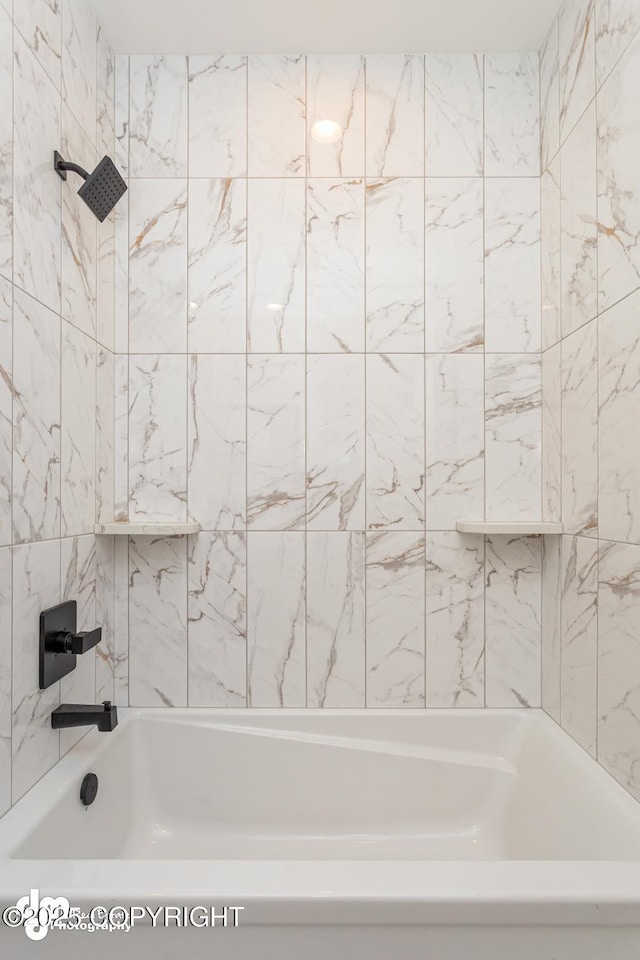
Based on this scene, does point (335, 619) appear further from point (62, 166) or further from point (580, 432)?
point (62, 166)

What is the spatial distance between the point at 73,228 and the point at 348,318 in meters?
0.77

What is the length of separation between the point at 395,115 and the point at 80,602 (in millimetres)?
1633

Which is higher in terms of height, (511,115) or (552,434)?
(511,115)

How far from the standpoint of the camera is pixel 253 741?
1.73 metres

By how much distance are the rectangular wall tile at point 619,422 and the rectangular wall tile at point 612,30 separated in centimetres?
55

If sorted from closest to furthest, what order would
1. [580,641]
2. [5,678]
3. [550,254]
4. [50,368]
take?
[5,678] < [50,368] < [580,641] < [550,254]

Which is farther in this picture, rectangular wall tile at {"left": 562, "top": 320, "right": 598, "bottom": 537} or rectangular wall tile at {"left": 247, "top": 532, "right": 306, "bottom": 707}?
rectangular wall tile at {"left": 247, "top": 532, "right": 306, "bottom": 707}

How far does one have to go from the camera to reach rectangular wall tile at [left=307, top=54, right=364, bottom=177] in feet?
5.97

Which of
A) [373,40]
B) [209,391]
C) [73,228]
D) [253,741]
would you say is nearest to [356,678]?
[253,741]

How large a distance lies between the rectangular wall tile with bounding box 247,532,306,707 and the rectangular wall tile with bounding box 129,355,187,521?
276 millimetres

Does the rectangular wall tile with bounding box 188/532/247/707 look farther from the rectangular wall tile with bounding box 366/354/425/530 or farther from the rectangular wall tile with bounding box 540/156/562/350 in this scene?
the rectangular wall tile with bounding box 540/156/562/350

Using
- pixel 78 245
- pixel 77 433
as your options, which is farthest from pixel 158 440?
pixel 78 245

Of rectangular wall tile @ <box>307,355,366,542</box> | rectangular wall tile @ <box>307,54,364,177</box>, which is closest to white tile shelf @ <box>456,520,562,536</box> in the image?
rectangular wall tile @ <box>307,355,366,542</box>

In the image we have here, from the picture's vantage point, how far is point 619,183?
4.36 ft
